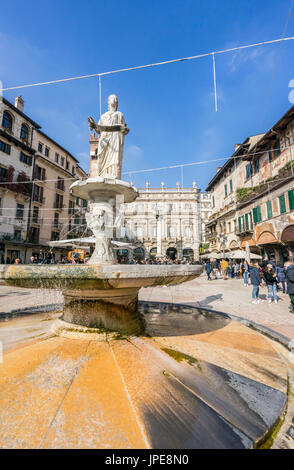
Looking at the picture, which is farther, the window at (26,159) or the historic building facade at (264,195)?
the window at (26,159)

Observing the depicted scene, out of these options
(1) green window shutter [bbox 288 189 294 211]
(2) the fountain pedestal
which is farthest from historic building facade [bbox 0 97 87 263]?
(1) green window shutter [bbox 288 189 294 211]

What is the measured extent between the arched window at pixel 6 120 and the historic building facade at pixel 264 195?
24.1m

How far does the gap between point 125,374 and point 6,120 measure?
29.6 meters

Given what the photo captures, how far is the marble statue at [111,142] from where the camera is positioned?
517 cm

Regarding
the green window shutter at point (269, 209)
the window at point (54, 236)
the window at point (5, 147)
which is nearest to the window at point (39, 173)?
the window at point (5, 147)

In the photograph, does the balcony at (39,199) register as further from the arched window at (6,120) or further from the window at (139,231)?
the window at (139,231)

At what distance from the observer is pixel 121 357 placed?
7.53 ft

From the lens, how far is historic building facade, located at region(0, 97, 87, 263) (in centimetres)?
2255

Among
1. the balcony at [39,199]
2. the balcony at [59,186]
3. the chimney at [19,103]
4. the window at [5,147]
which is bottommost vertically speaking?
the balcony at [39,199]

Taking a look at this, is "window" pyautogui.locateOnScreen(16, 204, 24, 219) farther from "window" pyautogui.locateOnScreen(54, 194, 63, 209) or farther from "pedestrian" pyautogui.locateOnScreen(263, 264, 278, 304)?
"pedestrian" pyautogui.locateOnScreen(263, 264, 278, 304)

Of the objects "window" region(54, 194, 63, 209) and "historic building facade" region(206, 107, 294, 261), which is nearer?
"historic building facade" region(206, 107, 294, 261)

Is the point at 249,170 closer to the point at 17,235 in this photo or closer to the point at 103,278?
the point at 103,278

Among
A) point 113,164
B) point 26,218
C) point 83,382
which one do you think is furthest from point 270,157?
point 26,218
